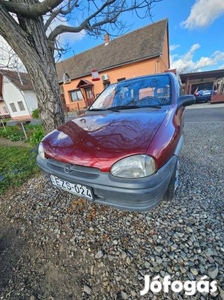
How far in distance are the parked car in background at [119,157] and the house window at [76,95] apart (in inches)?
741

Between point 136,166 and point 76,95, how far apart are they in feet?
66.9

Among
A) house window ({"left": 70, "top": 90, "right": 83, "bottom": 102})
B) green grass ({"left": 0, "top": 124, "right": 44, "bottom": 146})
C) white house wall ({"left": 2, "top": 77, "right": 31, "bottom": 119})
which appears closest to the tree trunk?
green grass ({"left": 0, "top": 124, "right": 44, "bottom": 146})

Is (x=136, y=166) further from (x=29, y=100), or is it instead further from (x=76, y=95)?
(x=29, y=100)

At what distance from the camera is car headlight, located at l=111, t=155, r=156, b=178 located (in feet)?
4.09

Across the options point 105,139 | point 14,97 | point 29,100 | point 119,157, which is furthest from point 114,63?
point 119,157

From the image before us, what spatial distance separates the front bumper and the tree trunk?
2.27 metres

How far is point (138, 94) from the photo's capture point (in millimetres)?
2449

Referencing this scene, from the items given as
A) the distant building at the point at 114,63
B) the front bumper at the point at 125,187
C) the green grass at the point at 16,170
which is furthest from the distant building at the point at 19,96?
the front bumper at the point at 125,187

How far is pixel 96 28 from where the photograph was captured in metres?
4.07

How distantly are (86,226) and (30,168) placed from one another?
7.52 ft

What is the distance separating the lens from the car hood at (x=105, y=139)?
132 centimetres

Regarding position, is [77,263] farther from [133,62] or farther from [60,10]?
[133,62]

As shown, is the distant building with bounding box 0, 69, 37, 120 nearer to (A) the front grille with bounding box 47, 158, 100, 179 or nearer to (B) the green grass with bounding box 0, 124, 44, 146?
(B) the green grass with bounding box 0, 124, 44, 146

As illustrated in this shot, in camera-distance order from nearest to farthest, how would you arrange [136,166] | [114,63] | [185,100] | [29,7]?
1. [136,166]
2. [185,100]
3. [29,7]
4. [114,63]
